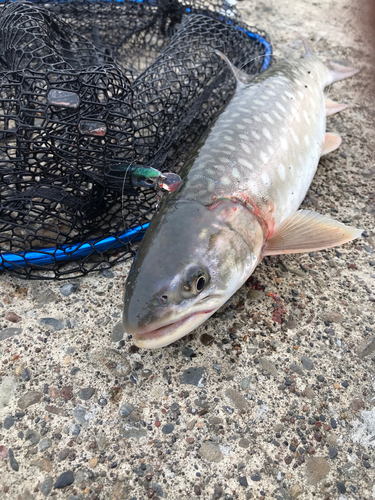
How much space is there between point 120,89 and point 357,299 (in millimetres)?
2145

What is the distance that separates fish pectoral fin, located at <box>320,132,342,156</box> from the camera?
141 inches

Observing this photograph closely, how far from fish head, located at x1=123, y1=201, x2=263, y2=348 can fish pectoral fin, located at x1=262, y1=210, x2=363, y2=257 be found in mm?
320

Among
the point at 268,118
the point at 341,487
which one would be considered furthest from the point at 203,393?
the point at 268,118

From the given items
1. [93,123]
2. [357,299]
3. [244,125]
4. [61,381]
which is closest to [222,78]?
[244,125]

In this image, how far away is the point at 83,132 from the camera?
2.31m

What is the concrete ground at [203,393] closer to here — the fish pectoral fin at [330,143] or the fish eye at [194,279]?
the fish eye at [194,279]

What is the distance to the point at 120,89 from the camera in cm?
248

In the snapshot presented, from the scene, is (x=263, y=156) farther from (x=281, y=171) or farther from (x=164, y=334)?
(x=164, y=334)

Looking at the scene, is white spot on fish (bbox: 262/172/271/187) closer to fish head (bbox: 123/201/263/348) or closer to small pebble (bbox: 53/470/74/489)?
fish head (bbox: 123/201/263/348)

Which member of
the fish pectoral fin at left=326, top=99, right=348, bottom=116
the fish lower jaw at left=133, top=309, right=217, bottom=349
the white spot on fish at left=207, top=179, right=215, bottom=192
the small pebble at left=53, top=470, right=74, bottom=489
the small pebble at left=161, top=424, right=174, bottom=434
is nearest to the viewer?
the small pebble at left=53, top=470, right=74, bottom=489

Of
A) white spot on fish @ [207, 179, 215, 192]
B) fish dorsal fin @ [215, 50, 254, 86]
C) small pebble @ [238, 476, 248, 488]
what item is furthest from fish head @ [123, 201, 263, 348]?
fish dorsal fin @ [215, 50, 254, 86]

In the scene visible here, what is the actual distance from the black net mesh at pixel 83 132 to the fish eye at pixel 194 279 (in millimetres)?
897

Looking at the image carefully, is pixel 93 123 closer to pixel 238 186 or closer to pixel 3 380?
pixel 238 186

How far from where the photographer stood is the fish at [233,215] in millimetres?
1895
